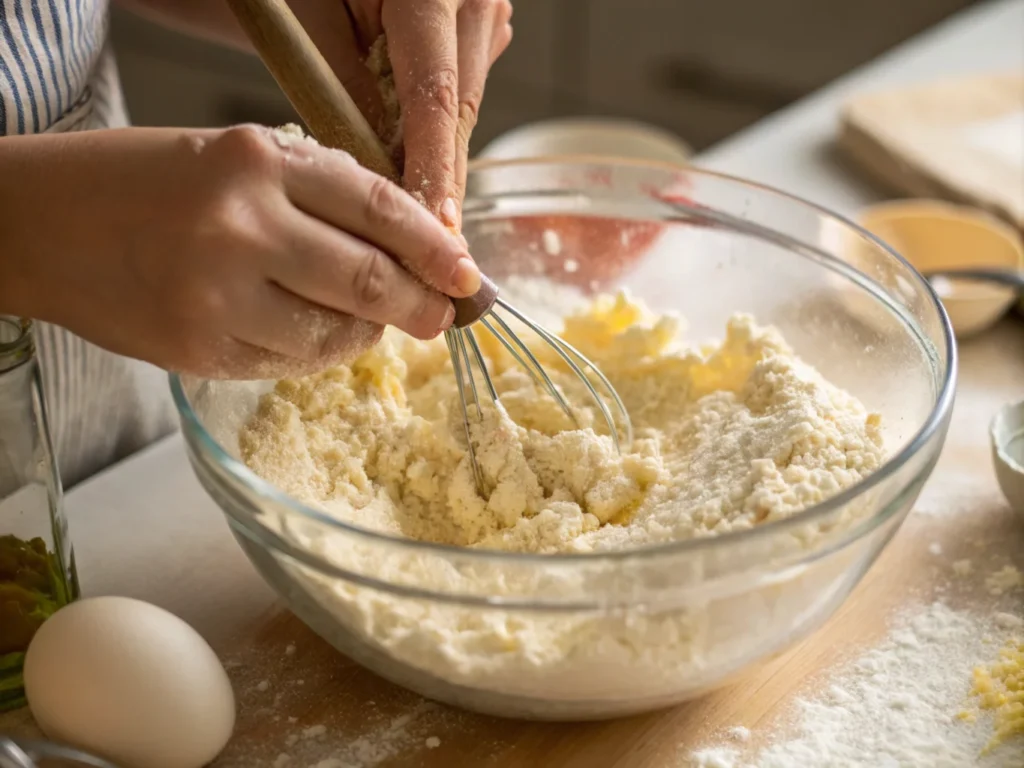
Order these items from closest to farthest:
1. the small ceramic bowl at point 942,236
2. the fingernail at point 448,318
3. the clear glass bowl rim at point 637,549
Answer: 1. the clear glass bowl rim at point 637,549
2. the fingernail at point 448,318
3. the small ceramic bowl at point 942,236

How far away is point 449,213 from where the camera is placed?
856 mm

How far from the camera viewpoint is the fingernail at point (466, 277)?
2.51ft

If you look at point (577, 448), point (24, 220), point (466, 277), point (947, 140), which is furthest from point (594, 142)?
point (24, 220)

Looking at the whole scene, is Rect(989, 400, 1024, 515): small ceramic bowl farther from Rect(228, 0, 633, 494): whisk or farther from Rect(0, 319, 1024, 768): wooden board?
Rect(228, 0, 633, 494): whisk

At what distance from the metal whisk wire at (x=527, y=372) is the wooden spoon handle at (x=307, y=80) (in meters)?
0.15

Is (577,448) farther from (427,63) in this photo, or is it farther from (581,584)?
(427,63)

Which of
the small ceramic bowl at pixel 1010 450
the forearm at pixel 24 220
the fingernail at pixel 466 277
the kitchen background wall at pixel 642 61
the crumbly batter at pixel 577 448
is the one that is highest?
the forearm at pixel 24 220

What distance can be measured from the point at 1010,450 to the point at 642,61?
2.11 metres

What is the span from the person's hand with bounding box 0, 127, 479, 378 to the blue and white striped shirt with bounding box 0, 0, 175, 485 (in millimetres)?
252

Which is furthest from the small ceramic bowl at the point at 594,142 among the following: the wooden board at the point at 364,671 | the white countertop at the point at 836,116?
the wooden board at the point at 364,671

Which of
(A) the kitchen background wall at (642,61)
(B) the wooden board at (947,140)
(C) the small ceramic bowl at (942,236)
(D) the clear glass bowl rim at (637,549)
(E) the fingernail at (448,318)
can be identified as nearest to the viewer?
(D) the clear glass bowl rim at (637,549)

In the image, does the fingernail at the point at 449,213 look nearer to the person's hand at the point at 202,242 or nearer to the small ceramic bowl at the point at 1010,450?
the person's hand at the point at 202,242

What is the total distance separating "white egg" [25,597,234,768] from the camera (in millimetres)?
746

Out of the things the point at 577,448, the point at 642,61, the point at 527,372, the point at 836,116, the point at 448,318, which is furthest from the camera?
the point at 642,61
